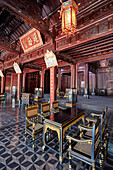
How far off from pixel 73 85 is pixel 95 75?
8179 millimetres

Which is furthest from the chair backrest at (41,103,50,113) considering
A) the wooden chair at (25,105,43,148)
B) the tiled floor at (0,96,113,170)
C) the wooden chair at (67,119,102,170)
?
the wooden chair at (67,119,102,170)

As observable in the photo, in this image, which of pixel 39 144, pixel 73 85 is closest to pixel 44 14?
pixel 73 85

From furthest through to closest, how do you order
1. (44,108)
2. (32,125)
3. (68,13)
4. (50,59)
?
(50,59)
(44,108)
(68,13)
(32,125)

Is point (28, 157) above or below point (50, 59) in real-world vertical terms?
below

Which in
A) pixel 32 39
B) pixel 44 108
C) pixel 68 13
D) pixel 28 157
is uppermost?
pixel 32 39

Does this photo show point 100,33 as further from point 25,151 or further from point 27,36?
point 25,151

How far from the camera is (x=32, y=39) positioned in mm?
5273

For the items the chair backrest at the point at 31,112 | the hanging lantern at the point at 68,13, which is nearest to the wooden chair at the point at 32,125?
the chair backrest at the point at 31,112

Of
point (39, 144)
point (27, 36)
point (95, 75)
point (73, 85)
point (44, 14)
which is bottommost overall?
point (39, 144)

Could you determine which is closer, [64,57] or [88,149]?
[88,149]

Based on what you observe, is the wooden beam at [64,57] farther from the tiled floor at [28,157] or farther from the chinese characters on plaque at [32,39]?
the tiled floor at [28,157]

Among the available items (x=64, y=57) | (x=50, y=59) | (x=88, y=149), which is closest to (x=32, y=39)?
(x=50, y=59)

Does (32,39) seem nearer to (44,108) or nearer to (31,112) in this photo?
(44,108)

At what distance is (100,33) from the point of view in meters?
3.50
